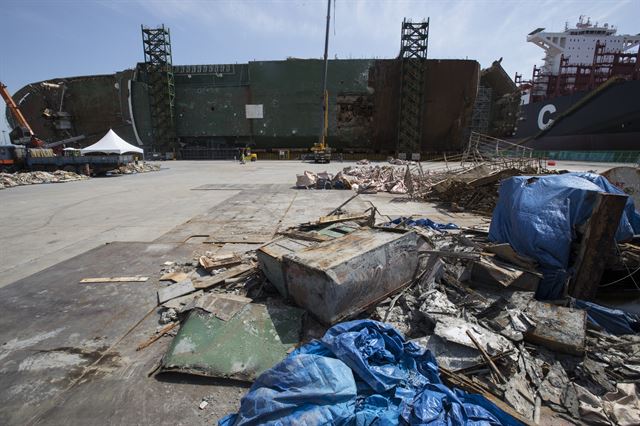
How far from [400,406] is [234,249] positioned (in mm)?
3758

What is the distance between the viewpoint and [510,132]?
30.9 m

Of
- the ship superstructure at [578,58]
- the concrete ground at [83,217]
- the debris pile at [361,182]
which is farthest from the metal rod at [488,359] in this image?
the ship superstructure at [578,58]

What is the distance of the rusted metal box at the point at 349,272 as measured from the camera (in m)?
2.57

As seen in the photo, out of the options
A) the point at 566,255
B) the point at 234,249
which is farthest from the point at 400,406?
→ the point at 234,249

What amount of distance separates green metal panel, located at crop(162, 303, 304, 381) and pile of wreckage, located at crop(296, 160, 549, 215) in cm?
651

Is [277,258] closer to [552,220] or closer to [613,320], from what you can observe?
[552,220]

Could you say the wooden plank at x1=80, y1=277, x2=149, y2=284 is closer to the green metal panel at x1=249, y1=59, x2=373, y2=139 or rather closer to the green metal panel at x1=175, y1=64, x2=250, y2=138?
the green metal panel at x1=249, y1=59, x2=373, y2=139

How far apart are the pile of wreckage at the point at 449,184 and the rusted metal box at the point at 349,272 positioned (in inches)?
211

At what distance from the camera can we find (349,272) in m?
2.64

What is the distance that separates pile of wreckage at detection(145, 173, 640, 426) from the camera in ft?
5.82

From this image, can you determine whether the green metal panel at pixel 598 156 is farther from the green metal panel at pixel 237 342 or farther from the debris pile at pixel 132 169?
the debris pile at pixel 132 169

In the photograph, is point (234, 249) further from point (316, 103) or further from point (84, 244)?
point (316, 103)

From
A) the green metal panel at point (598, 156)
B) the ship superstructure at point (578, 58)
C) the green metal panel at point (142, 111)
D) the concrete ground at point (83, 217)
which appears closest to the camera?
the concrete ground at point (83, 217)

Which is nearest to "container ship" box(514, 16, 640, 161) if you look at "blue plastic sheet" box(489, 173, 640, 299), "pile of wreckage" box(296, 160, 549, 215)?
"pile of wreckage" box(296, 160, 549, 215)
